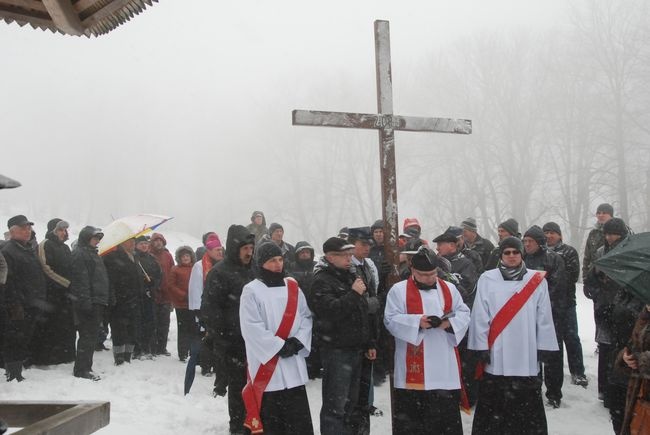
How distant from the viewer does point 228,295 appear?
5.43 metres

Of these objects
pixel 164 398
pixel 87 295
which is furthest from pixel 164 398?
pixel 87 295

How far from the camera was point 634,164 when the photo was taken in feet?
86.8

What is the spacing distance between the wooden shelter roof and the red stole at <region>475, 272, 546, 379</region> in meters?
3.75

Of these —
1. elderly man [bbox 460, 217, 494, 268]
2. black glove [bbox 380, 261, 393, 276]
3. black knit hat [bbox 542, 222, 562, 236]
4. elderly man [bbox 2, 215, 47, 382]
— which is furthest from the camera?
elderly man [bbox 460, 217, 494, 268]

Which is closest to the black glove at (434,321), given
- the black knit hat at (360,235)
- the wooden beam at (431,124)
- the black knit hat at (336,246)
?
the black knit hat at (336,246)

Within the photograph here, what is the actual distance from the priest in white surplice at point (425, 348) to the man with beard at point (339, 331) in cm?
32

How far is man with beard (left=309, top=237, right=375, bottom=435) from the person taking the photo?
15.8ft

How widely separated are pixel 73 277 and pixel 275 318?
408cm

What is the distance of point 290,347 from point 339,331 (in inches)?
17.6

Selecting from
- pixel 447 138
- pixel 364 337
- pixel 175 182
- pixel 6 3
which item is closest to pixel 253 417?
pixel 364 337

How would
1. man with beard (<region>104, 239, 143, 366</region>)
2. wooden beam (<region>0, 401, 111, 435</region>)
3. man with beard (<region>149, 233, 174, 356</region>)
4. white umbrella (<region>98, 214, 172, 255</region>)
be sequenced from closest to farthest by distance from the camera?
wooden beam (<region>0, 401, 111, 435</region>) → man with beard (<region>104, 239, 143, 366</region>) → white umbrella (<region>98, 214, 172, 255</region>) → man with beard (<region>149, 233, 174, 356</region>)

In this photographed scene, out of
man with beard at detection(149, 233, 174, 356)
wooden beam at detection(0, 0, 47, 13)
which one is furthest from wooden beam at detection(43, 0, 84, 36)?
man with beard at detection(149, 233, 174, 356)

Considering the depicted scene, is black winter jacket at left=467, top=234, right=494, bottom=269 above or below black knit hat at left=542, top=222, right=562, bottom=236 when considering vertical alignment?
below

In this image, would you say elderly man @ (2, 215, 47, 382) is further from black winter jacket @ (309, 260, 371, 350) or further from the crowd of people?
black winter jacket @ (309, 260, 371, 350)
